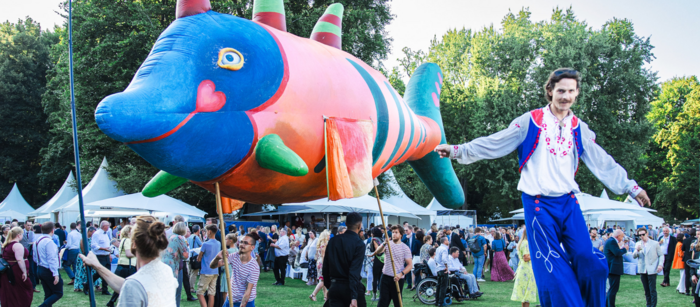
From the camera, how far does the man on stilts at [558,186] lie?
3.12 meters

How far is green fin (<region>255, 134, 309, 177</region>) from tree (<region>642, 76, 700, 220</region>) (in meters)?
37.3

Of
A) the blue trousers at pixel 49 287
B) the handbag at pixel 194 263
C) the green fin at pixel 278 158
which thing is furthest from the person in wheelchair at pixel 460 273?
the green fin at pixel 278 158

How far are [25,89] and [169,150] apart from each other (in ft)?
110

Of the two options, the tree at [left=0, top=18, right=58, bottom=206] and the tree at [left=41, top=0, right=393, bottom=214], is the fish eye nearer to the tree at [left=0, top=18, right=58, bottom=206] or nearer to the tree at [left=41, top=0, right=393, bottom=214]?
the tree at [left=41, top=0, right=393, bottom=214]

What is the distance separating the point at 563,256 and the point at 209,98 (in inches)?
97.2

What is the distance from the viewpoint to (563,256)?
3.17m

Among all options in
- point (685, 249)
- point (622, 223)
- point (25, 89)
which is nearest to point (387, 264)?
point (685, 249)

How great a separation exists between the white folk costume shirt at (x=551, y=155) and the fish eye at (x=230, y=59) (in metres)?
1.61

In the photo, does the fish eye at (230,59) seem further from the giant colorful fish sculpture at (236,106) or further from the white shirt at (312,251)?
the white shirt at (312,251)

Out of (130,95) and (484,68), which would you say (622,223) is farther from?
(130,95)

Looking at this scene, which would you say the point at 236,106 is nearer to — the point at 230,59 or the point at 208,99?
the point at 208,99

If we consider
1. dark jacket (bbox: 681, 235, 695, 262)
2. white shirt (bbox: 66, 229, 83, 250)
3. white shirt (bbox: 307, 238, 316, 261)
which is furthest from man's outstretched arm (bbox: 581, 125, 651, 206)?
white shirt (bbox: 66, 229, 83, 250)

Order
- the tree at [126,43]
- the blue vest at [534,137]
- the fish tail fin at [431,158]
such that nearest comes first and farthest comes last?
the blue vest at [534,137], the fish tail fin at [431,158], the tree at [126,43]

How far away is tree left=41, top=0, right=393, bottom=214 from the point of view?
16469 millimetres
